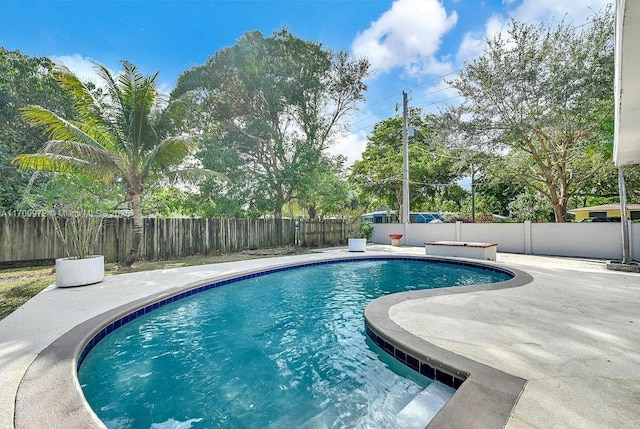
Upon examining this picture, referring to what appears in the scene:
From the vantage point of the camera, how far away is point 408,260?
9.41 m

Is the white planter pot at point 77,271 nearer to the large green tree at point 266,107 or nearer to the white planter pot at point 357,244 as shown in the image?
the large green tree at point 266,107

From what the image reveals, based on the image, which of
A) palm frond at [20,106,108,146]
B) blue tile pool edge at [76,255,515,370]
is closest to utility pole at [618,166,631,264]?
blue tile pool edge at [76,255,515,370]

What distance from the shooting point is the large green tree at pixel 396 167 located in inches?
779

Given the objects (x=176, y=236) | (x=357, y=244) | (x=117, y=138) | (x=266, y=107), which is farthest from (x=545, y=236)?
(x=117, y=138)

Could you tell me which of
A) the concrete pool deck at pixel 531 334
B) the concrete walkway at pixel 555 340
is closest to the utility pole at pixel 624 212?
the concrete pool deck at pixel 531 334

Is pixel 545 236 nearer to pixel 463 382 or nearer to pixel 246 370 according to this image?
pixel 463 382

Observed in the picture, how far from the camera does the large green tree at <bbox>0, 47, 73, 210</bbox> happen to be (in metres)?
9.91

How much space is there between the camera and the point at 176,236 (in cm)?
1004

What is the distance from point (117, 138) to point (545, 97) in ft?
44.8

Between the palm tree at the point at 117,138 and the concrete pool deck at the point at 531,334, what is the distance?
3.66 meters

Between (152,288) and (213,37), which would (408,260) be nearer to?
(152,288)

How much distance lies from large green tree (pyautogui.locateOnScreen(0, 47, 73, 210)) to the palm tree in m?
3.69

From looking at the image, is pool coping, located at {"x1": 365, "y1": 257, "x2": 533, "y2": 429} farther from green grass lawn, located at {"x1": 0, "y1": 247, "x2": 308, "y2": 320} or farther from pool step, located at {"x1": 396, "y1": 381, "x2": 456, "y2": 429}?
green grass lawn, located at {"x1": 0, "y1": 247, "x2": 308, "y2": 320}

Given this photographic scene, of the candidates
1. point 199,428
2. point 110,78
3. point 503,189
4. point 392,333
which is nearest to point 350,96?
point 110,78
